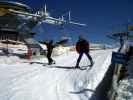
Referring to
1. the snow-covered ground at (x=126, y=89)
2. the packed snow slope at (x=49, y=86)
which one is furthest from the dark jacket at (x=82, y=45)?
the snow-covered ground at (x=126, y=89)

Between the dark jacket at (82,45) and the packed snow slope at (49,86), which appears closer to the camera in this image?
the packed snow slope at (49,86)

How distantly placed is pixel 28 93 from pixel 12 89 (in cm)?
102

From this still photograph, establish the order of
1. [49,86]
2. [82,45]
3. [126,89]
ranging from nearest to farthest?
1. [126,89]
2. [49,86]
3. [82,45]

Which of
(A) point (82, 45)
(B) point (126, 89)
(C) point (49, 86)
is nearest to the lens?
(B) point (126, 89)

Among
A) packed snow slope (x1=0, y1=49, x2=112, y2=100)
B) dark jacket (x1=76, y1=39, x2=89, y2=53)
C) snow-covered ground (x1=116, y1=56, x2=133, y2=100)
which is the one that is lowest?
packed snow slope (x1=0, y1=49, x2=112, y2=100)

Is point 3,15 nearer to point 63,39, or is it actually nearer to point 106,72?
point 63,39

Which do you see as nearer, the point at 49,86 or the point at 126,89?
the point at 126,89

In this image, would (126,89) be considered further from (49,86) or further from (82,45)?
(82,45)

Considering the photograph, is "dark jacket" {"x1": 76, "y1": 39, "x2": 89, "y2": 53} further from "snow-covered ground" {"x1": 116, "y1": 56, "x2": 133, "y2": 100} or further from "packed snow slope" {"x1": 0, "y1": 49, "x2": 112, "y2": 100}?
"snow-covered ground" {"x1": 116, "y1": 56, "x2": 133, "y2": 100}

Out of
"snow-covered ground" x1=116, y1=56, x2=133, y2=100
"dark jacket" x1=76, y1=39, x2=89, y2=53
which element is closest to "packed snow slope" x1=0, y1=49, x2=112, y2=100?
"snow-covered ground" x1=116, y1=56, x2=133, y2=100

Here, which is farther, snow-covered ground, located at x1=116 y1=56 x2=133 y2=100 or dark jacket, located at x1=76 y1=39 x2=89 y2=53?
dark jacket, located at x1=76 y1=39 x2=89 y2=53

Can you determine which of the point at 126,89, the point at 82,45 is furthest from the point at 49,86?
the point at 82,45

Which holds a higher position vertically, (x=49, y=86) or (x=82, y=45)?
(x=82, y=45)

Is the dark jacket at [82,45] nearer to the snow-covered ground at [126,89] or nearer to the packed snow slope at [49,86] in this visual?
the packed snow slope at [49,86]
